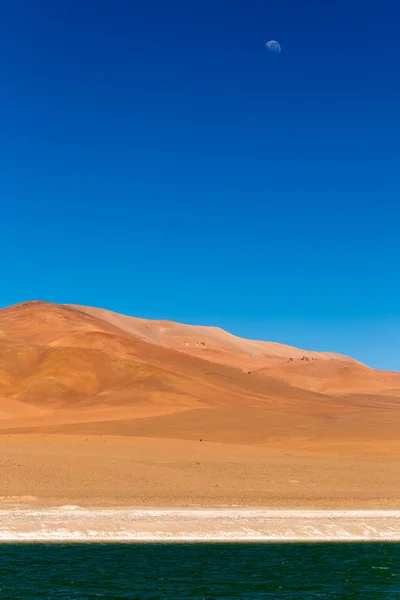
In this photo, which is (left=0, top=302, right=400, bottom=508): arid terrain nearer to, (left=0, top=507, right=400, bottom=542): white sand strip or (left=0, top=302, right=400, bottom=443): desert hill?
(left=0, top=302, right=400, bottom=443): desert hill

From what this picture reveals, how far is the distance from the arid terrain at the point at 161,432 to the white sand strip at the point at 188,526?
Result: 2.49m

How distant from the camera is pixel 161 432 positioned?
5269 cm

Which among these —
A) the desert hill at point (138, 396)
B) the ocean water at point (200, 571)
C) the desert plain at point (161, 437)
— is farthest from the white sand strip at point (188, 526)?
the desert hill at point (138, 396)

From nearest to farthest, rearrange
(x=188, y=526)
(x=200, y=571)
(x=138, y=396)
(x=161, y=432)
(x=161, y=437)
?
(x=200, y=571)
(x=188, y=526)
(x=161, y=437)
(x=161, y=432)
(x=138, y=396)

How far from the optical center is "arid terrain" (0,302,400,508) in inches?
1163

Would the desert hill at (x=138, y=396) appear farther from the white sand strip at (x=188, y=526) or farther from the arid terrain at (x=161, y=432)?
the white sand strip at (x=188, y=526)

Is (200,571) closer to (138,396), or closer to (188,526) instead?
(188,526)

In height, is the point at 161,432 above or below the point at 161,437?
above

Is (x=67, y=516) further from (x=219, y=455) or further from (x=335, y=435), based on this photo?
(x=335, y=435)

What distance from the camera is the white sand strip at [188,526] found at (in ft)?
69.2

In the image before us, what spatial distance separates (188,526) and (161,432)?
30.9 metres

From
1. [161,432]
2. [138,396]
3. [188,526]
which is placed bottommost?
[188,526]

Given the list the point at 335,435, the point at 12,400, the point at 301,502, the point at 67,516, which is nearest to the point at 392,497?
the point at 301,502

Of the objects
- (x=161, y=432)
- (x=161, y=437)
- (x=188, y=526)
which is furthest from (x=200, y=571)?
(x=161, y=432)
